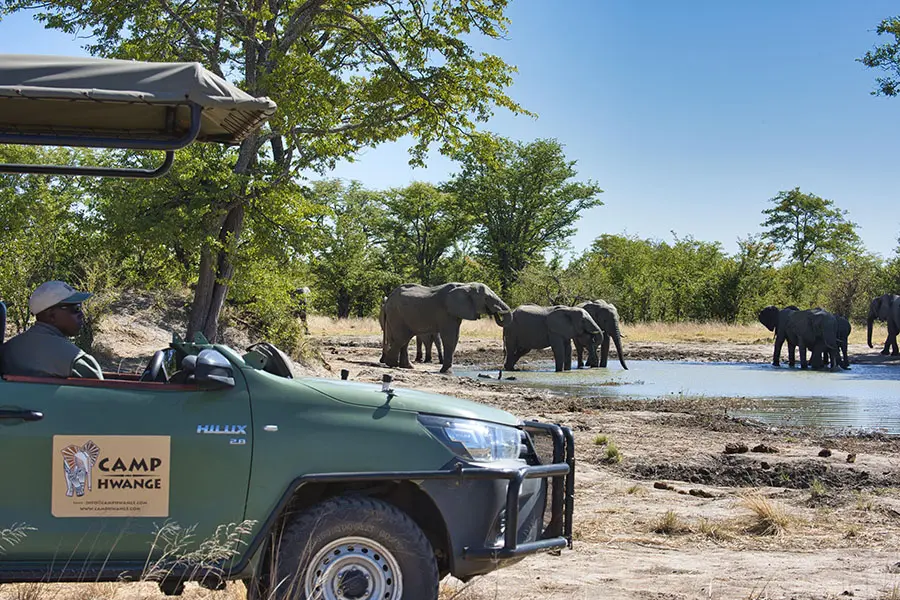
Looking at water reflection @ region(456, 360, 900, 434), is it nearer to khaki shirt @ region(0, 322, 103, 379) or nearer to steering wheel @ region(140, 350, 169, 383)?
steering wheel @ region(140, 350, 169, 383)

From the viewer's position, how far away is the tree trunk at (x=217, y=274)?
22.1 m

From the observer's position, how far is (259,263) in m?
23.8

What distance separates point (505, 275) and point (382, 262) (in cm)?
902

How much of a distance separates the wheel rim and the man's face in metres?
2.06

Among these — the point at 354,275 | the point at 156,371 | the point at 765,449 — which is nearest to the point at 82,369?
the point at 156,371

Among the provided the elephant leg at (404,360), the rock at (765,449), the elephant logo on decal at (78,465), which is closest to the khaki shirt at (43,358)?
the elephant logo on decal at (78,465)

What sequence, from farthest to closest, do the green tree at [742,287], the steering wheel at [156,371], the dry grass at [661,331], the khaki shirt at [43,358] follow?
the green tree at [742,287] < the dry grass at [661,331] < the steering wheel at [156,371] < the khaki shirt at [43,358]

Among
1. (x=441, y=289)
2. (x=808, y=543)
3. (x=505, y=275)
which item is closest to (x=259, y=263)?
(x=441, y=289)

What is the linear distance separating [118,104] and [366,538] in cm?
248

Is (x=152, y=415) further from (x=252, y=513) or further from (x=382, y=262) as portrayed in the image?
(x=382, y=262)

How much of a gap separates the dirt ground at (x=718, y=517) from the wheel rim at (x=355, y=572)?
0.88m

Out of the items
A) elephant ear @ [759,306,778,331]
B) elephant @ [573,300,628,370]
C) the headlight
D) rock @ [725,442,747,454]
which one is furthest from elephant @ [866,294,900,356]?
the headlight

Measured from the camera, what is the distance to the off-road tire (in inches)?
206

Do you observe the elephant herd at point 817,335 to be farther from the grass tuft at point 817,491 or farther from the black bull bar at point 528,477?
the black bull bar at point 528,477
